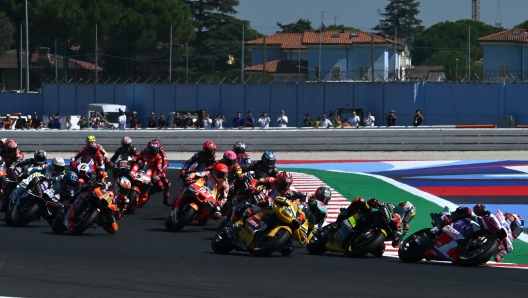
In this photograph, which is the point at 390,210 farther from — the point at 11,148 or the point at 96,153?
A: the point at 11,148

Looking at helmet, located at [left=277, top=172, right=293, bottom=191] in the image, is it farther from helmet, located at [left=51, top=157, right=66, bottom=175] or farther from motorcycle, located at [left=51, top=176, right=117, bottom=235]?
helmet, located at [left=51, top=157, right=66, bottom=175]

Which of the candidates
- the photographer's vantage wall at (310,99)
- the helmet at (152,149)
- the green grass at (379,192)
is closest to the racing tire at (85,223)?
the helmet at (152,149)

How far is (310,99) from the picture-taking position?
43.9 meters

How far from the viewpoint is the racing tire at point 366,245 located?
473 inches

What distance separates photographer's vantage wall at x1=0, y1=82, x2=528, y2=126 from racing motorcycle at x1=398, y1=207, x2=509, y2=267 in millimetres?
28368

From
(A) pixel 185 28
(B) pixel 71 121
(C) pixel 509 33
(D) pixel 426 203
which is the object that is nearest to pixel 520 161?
(D) pixel 426 203

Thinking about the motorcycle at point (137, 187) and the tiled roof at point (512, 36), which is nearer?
the motorcycle at point (137, 187)

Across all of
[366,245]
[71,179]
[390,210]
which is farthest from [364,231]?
[71,179]

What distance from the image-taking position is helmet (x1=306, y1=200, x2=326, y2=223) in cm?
1262

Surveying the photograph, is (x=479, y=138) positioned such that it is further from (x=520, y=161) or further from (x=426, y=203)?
(x=426, y=203)

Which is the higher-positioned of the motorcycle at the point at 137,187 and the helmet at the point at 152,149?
the helmet at the point at 152,149

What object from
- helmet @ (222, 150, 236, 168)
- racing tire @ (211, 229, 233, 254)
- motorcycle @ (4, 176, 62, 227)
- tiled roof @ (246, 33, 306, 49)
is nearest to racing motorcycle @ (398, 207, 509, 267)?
racing tire @ (211, 229, 233, 254)

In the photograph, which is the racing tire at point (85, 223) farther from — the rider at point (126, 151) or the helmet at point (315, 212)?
the rider at point (126, 151)

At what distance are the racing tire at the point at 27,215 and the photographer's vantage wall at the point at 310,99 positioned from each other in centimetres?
2745
